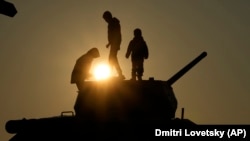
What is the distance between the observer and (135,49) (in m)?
Result: 18.6

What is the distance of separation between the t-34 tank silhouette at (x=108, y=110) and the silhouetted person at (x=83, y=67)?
0.27 metres

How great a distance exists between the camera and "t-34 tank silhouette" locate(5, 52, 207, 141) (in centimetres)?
1617

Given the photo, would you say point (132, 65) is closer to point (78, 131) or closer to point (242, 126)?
point (78, 131)

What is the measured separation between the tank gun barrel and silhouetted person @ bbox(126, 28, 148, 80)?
163 centimetres

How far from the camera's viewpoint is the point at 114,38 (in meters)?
18.0

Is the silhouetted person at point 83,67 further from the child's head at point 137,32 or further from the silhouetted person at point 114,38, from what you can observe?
the child's head at point 137,32

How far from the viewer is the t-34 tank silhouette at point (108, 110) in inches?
637

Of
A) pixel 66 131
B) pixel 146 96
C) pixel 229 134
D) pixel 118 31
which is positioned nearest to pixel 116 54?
pixel 118 31

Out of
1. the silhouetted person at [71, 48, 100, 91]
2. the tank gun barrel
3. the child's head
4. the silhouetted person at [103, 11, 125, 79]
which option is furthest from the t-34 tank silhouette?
the tank gun barrel

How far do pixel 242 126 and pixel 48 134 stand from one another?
18.1 feet

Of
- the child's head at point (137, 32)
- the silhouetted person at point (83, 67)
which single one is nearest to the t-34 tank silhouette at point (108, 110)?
the silhouetted person at point (83, 67)

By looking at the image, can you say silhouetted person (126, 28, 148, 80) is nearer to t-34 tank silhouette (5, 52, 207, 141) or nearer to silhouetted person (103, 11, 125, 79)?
silhouetted person (103, 11, 125, 79)

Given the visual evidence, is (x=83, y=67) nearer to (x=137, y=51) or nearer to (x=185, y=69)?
(x=137, y=51)

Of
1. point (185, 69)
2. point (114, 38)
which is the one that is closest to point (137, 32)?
point (114, 38)
